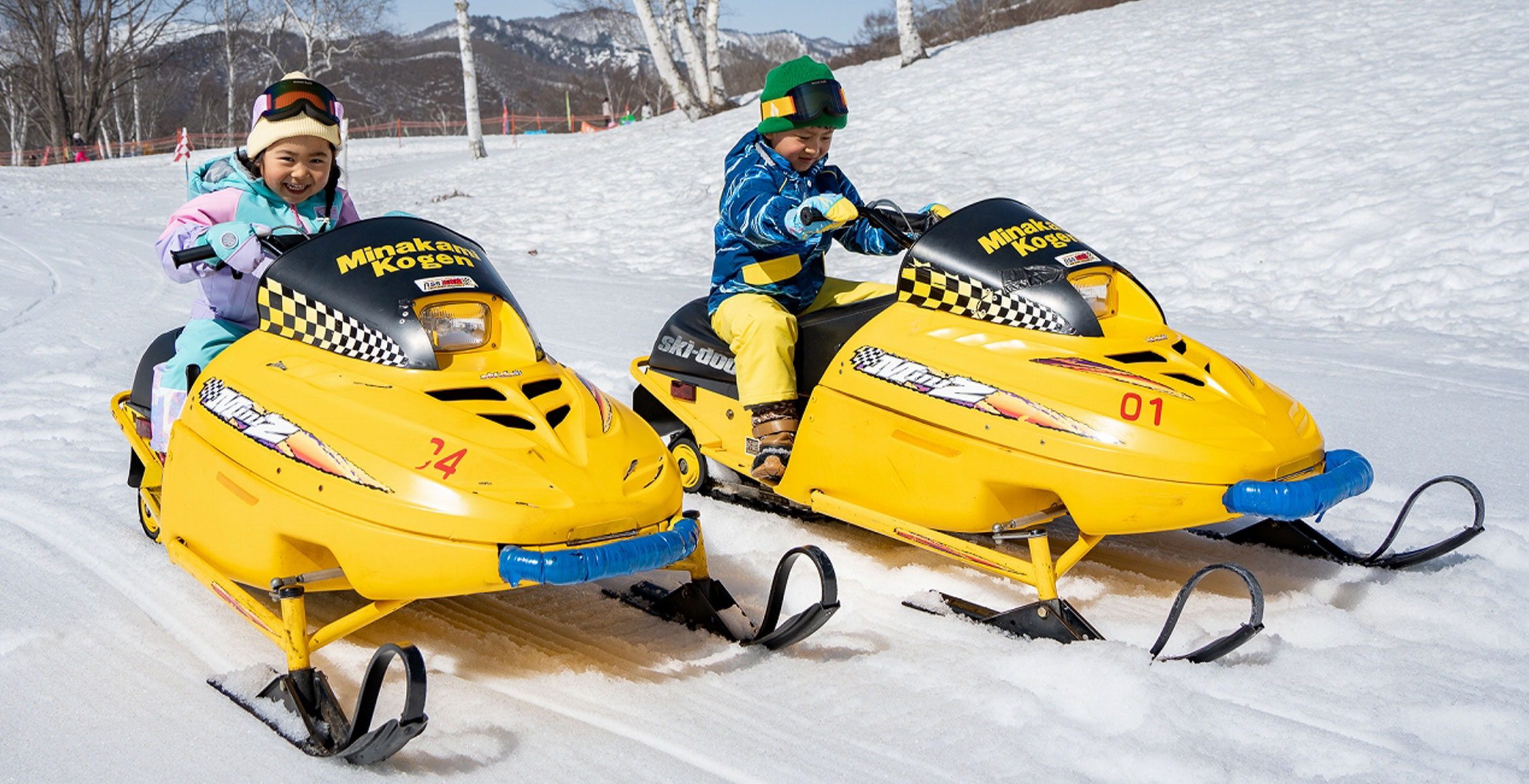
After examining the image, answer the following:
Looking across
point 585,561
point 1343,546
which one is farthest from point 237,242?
point 1343,546

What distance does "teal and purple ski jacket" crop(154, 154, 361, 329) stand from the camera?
3.24 meters

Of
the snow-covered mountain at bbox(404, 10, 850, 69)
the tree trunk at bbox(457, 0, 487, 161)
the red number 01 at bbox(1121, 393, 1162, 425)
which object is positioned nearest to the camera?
the red number 01 at bbox(1121, 393, 1162, 425)

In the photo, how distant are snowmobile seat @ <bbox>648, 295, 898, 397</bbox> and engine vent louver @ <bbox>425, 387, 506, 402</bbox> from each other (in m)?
1.32

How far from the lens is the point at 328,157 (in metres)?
3.35

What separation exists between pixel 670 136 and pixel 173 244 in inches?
575

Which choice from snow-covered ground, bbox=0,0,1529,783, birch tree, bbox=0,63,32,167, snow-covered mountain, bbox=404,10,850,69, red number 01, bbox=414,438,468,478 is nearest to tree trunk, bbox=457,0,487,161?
snow-covered ground, bbox=0,0,1529,783

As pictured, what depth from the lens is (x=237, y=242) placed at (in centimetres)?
293

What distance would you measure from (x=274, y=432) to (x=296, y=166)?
3.38ft

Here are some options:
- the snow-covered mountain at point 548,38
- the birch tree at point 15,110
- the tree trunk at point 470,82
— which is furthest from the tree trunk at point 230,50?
the snow-covered mountain at point 548,38

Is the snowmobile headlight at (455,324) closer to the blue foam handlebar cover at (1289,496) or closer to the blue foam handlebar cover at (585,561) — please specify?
the blue foam handlebar cover at (585,561)

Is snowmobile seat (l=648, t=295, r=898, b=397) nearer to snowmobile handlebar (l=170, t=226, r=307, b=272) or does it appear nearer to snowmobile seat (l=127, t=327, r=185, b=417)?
snowmobile handlebar (l=170, t=226, r=307, b=272)

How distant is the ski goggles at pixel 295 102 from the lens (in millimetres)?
3137

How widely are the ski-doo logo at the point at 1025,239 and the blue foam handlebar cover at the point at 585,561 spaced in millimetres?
1500

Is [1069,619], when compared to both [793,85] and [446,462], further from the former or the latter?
[793,85]
